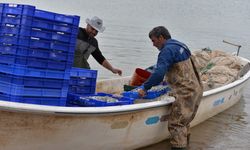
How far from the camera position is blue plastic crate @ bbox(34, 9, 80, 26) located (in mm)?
4523

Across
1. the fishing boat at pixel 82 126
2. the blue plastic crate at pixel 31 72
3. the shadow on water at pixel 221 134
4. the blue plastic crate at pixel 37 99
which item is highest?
the blue plastic crate at pixel 31 72

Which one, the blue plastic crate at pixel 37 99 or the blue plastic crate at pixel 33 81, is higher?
the blue plastic crate at pixel 33 81

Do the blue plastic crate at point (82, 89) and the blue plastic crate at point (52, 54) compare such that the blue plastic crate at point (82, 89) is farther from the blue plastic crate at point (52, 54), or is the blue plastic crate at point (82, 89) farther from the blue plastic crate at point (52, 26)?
the blue plastic crate at point (52, 26)

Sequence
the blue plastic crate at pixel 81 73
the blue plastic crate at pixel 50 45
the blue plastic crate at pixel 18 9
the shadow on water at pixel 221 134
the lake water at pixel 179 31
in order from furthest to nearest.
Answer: the lake water at pixel 179 31 < the shadow on water at pixel 221 134 < the blue plastic crate at pixel 81 73 < the blue plastic crate at pixel 50 45 < the blue plastic crate at pixel 18 9

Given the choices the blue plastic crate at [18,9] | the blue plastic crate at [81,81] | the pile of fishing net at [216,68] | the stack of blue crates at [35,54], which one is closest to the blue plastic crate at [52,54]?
the stack of blue crates at [35,54]

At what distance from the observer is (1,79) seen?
4.63 metres

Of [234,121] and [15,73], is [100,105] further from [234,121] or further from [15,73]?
[234,121]

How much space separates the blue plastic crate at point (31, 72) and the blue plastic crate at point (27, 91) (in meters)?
0.14

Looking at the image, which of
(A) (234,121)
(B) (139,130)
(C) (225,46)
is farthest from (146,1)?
(B) (139,130)

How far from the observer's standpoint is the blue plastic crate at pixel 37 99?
177 inches

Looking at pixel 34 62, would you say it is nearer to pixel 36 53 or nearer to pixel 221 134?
pixel 36 53

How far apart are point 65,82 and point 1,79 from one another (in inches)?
28.5

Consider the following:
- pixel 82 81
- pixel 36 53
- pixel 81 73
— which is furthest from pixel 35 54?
pixel 82 81

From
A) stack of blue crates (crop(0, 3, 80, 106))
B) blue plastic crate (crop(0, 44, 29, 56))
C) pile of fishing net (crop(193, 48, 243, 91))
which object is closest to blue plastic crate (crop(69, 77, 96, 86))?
stack of blue crates (crop(0, 3, 80, 106))
